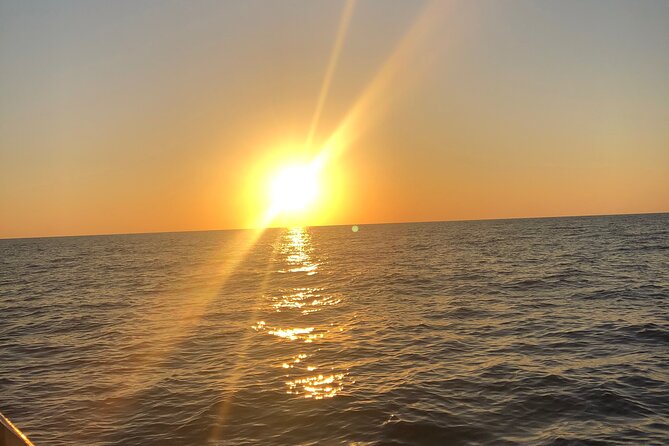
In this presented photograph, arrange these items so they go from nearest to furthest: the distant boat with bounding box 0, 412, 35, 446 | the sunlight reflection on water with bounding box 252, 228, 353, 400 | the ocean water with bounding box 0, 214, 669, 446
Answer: the distant boat with bounding box 0, 412, 35, 446 → the ocean water with bounding box 0, 214, 669, 446 → the sunlight reflection on water with bounding box 252, 228, 353, 400

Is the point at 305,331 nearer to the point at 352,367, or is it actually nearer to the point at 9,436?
the point at 352,367

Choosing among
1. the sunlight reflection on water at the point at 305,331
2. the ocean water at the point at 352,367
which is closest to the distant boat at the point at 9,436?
the ocean water at the point at 352,367

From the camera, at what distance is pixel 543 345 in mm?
16234

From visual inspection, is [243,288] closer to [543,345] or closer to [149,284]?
[149,284]

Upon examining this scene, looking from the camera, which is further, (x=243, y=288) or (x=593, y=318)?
(x=243, y=288)

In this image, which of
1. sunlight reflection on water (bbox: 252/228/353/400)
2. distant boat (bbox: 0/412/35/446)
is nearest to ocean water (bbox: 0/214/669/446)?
sunlight reflection on water (bbox: 252/228/353/400)

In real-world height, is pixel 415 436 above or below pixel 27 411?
below

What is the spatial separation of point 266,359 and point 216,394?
3552 mm

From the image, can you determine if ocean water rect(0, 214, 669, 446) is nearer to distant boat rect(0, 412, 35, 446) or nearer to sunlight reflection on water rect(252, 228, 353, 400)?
sunlight reflection on water rect(252, 228, 353, 400)

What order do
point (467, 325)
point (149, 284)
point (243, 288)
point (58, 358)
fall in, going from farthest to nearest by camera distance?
1. point (149, 284)
2. point (243, 288)
3. point (467, 325)
4. point (58, 358)

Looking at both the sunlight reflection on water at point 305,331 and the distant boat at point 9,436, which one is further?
the sunlight reflection on water at point 305,331

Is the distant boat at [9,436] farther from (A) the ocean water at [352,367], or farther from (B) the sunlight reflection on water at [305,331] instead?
(B) the sunlight reflection on water at [305,331]

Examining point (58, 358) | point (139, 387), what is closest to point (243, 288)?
point (58, 358)

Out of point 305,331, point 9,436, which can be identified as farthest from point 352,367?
point 9,436
